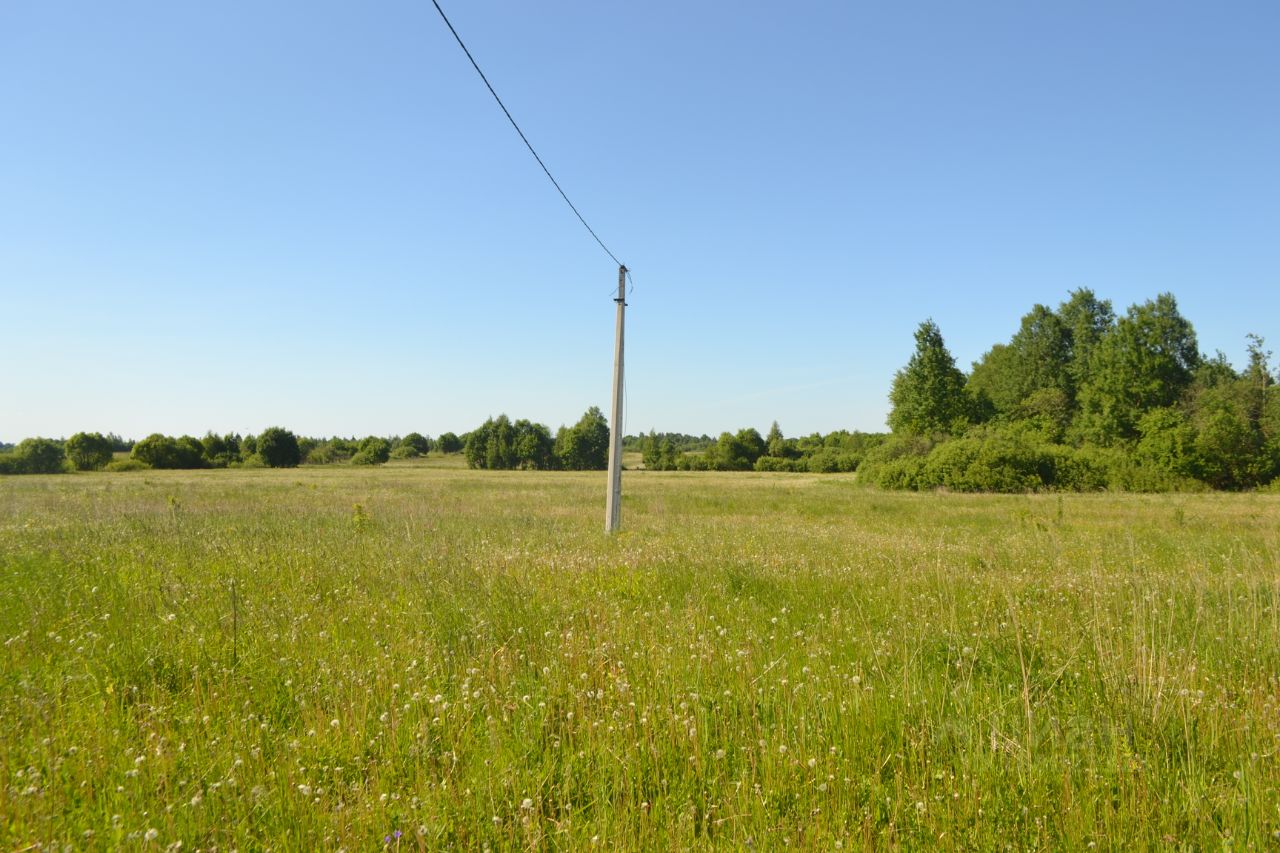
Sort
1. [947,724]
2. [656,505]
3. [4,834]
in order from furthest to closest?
[656,505]
[947,724]
[4,834]

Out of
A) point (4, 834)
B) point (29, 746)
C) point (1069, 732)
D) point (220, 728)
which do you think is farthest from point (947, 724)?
point (29, 746)

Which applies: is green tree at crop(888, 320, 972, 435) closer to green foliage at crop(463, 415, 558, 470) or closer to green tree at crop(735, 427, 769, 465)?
green tree at crop(735, 427, 769, 465)

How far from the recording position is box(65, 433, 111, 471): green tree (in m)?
75.2

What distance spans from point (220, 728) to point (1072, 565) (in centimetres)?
1038

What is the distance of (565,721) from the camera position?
3758mm

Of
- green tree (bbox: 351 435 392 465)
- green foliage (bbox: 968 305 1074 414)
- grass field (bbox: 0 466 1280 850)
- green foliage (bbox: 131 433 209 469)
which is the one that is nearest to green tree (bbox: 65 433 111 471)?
green foliage (bbox: 131 433 209 469)

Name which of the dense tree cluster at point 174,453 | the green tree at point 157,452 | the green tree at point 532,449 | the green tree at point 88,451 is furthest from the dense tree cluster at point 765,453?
the green tree at point 88,451

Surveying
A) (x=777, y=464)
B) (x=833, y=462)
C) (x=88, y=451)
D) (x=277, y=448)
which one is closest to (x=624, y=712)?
(x=833, y=462)

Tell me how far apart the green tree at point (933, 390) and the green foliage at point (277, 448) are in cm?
8219

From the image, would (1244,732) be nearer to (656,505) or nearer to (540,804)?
(540,804)

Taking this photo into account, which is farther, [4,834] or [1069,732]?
[1069,732]

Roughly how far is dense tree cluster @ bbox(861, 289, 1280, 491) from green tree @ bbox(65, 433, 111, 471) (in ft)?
297

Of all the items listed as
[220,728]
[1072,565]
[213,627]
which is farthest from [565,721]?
[1072,565]

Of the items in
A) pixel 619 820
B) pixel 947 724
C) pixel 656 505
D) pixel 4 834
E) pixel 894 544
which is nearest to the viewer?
pixel 4 834
